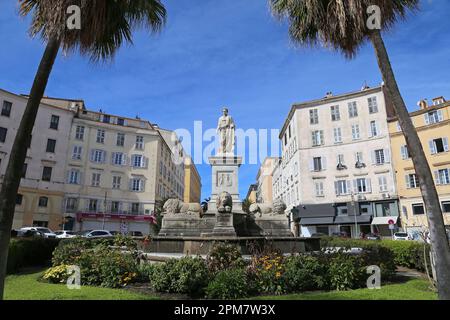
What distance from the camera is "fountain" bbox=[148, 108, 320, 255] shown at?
11422 millimetres

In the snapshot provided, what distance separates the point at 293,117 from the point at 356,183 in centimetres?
1421

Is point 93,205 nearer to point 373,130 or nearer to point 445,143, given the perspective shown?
point 373,130

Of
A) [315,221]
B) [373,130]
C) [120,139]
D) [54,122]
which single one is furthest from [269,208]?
[54,122]

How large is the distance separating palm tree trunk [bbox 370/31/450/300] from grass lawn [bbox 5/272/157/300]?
17.2 ft

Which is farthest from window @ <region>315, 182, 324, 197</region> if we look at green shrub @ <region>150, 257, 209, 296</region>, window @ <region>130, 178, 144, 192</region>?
green shrub @ <region>150, 257, 209, 296</region>

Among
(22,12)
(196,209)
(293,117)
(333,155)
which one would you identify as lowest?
(196,209)

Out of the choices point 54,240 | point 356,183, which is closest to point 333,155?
point 356,183

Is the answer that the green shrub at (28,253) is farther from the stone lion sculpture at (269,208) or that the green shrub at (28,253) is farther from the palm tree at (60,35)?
the stone lion sculpture at (269,208)

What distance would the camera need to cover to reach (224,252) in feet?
26.8

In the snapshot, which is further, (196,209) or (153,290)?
(196,209)
